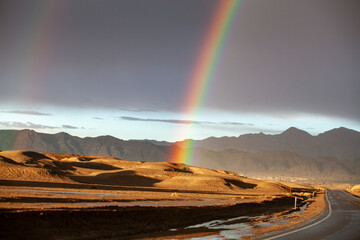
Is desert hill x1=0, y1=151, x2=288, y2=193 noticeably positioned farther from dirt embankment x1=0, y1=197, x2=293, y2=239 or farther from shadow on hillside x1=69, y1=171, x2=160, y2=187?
dirt embankment x1=0, y1=197, x2=293, y2=239

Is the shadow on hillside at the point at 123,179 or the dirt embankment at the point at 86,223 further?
the shadow on hillside at the point at 123,179

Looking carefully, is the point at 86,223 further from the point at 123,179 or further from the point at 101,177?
the point at 123,179

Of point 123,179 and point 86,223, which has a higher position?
point 86,223

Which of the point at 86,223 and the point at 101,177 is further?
the point at 101,177

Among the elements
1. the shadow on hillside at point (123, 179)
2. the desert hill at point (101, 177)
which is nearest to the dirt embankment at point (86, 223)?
the desert hill at point (101, 177)

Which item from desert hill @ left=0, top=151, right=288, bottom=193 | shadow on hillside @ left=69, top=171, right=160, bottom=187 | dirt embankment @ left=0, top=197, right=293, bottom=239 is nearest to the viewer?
dirt embankment @ left=0, top=197, right=293, bottom=239

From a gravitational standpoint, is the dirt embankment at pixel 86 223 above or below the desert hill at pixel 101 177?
above

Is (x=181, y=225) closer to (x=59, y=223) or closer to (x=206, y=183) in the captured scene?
(x=59, y=223)

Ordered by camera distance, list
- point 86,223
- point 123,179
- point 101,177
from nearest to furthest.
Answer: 1. point 86,223
2. point 101,177
3. point 123,179

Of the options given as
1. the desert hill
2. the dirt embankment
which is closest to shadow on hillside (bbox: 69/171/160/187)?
the desert hill

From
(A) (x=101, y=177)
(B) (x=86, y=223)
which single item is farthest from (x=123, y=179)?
(B) (x=86, y=223)

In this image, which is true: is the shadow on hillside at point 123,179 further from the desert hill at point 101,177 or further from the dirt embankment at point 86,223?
the dirt embankment at point 86,223

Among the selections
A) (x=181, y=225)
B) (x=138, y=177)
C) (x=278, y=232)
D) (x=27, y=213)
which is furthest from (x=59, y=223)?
(x=138, y=177)

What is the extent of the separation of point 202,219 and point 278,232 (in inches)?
297
